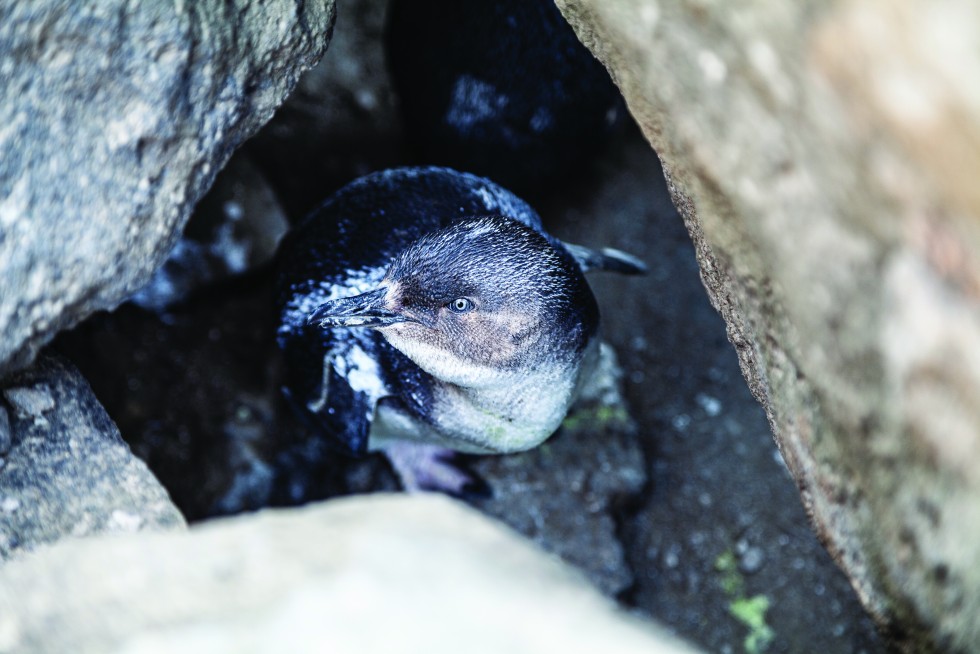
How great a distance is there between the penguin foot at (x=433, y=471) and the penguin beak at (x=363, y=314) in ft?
3.23

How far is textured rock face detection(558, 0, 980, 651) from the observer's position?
1190 mm

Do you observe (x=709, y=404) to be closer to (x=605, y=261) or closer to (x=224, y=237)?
(x=605, y=261)

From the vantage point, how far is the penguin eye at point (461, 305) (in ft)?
7.52

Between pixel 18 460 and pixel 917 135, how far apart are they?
184cm

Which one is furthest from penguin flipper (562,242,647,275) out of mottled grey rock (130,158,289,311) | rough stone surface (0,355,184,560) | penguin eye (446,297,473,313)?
rough stone surface (0,355,184,560)

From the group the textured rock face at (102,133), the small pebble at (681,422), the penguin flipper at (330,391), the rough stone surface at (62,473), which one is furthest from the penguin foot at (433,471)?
the textured rock face at (102,133)

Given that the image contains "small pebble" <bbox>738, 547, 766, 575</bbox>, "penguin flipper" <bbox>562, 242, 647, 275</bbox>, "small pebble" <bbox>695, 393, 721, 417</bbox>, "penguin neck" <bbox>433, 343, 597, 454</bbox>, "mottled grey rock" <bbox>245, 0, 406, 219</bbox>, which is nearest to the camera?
"penguin neck" <bbox>433, 343, 597, 454</bbox>

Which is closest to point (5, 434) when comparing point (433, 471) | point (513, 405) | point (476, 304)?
point (476, 304)

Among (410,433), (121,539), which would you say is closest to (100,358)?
(410,433)

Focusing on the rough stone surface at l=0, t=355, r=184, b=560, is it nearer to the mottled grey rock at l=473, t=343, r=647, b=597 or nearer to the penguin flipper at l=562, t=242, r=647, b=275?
the mottled grey rock at l=473, t=343, r=647, b=597

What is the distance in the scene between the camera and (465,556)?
1.41m

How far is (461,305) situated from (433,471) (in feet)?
3.66

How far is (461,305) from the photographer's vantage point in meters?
2.30

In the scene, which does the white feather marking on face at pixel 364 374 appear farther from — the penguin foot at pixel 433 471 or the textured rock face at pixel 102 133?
the textured rock face at pixel 102 133
